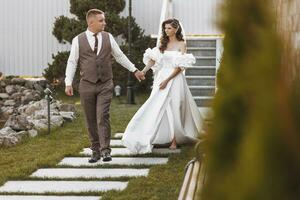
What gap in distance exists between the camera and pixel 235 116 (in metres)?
1.47

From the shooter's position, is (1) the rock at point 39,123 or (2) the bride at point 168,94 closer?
(2) the bride at point 168,94

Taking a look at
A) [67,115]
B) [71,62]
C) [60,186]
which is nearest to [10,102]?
[67,115]

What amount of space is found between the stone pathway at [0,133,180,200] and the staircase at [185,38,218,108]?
628 cm

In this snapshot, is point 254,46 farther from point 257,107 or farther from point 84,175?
point 84,175

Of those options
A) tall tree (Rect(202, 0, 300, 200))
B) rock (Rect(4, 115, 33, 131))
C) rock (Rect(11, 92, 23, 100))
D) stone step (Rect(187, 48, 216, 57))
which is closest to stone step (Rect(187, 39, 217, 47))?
stone step (Rect(187, 48, 216, 57))

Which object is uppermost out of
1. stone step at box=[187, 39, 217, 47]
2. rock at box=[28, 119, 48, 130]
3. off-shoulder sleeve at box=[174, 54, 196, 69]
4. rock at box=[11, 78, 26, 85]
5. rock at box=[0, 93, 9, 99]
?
off-shoulder sleeve at box=[174, 54, 196, 69]

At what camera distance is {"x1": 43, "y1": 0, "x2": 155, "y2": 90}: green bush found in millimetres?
18141

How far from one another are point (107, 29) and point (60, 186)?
35.6 feet

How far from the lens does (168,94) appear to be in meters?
10.6

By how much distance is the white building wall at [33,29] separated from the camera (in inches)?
787

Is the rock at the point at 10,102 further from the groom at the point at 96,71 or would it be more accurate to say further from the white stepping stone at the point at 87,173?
the white stepping stone at the point at 87,173

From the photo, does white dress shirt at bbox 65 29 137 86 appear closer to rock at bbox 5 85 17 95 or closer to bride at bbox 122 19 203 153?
bride at bbox 122 19 203 153

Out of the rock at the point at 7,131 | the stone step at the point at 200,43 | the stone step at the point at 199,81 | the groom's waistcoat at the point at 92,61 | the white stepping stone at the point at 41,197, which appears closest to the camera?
the white stepping stone at the point at 41,197

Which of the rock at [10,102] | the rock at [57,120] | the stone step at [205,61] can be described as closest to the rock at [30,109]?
the rock at [57,120]
